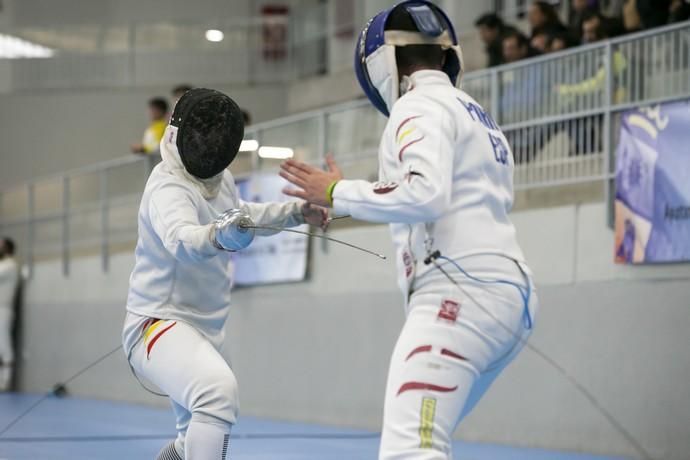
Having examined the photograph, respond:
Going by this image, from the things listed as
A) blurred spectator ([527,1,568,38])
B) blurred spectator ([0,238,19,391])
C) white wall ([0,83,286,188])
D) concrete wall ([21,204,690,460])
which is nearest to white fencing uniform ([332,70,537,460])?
concrete wall ([21,204,690,460])

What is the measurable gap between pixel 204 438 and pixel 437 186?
133 cm

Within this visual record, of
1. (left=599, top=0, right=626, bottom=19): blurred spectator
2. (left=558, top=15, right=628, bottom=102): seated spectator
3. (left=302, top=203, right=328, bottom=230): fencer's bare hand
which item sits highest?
(left=599, top=0, right=626, bottom=19): blurred spectator

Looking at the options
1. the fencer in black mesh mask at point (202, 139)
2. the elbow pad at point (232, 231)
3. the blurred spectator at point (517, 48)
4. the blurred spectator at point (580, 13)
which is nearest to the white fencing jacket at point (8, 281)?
the blurred spectator at point (517, 48)

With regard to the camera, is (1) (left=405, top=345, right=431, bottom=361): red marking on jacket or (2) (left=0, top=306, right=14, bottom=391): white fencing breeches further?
(2) (left=0, top=306, right=14, bottom=391): white fencing breeches

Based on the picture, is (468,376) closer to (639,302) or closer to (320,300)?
(639,302)

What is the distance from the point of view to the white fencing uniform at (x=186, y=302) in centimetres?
365

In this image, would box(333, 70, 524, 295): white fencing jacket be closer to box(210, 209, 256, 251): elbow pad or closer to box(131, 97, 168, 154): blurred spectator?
box(210, 209, 256, 251): elbow pad

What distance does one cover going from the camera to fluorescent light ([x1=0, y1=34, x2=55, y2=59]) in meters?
15.9

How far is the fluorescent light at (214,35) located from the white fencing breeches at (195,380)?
11847 mm

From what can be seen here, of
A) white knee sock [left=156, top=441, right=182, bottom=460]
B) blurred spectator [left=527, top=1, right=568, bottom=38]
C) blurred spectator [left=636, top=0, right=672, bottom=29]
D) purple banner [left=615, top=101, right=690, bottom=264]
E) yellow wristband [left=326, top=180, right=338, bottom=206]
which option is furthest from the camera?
blurred spectator [left=527, top=1, right=568, bottom=38]

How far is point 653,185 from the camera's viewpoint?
6266mm

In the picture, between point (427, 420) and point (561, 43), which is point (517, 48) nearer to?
point (561, 43)

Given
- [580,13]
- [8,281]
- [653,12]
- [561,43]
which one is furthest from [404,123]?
[8,281]

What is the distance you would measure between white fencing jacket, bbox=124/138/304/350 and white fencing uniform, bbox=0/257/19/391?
9.03 metres
